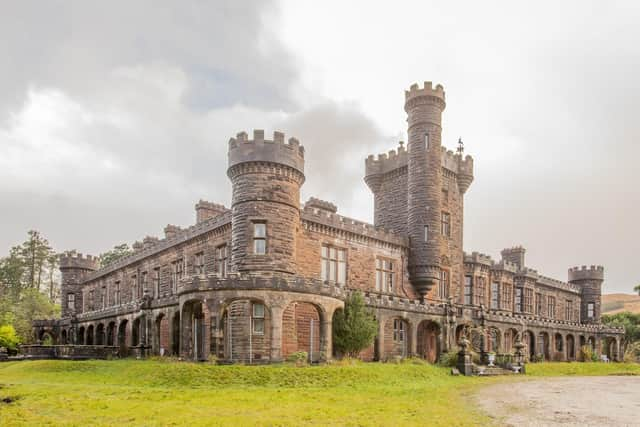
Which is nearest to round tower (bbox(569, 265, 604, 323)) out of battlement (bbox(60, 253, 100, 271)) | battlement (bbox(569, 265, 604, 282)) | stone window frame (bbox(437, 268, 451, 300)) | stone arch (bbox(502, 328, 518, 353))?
battlement (bbox(569, 265, 604, 282))

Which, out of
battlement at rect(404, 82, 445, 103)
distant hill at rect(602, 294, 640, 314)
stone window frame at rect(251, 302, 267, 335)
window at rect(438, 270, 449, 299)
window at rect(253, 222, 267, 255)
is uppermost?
battlement at rect(404, 82, 445, 103)

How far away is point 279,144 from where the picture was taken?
27.8 meters

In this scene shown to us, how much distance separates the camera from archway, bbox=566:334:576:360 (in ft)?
158

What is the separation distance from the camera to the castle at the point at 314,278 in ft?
81.8

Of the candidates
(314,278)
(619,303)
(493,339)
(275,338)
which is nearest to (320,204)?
(314,278)

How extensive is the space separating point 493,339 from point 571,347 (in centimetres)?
1149

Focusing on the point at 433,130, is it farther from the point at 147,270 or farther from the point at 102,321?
the point at 102,321

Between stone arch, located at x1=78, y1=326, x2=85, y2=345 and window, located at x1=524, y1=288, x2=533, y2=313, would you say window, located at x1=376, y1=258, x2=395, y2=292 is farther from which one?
stone arch, located at x1=78, y1=326, x2=85, y2=345

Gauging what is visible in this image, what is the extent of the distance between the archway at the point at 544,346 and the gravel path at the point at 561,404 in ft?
73.7

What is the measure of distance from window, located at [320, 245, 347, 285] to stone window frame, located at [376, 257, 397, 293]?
3.18 meters

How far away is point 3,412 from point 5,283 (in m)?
66.2

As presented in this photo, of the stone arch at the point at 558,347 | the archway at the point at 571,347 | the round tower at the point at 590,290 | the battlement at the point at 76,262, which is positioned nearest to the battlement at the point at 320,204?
the stone arch at the point at 558,347

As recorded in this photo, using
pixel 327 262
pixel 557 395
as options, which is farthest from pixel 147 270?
pixel 557 395

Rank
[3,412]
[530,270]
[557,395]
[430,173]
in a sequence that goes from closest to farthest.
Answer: [3,412], [557,395], [430,173], [530,270]
